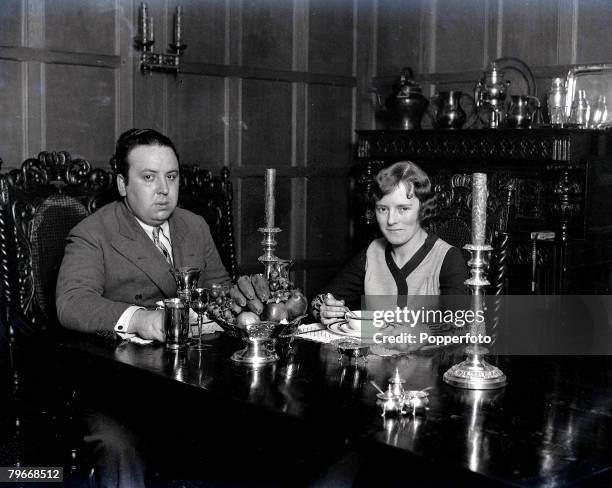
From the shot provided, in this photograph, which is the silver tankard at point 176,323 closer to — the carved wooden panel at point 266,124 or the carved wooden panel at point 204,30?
the carved wooden panel at point 204,30

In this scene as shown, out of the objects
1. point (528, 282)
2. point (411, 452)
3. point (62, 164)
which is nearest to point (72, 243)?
point (62, 164)

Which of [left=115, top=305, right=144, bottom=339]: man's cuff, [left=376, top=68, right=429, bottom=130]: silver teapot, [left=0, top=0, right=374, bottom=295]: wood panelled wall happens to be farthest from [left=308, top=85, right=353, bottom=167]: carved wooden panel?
[left=115, top=305, right=144, bottom=339]: man's cuff

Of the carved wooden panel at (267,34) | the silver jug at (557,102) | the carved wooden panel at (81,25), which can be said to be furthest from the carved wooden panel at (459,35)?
the carved wooden panel at (81,25)

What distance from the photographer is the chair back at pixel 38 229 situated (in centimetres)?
373

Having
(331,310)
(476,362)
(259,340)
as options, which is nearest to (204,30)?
(331,310)

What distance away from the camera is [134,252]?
352 cm

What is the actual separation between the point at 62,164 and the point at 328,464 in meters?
2.24

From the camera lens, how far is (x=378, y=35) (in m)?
6.27

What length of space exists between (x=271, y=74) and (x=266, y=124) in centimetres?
33

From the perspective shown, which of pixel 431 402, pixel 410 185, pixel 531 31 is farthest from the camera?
pixel 531 31

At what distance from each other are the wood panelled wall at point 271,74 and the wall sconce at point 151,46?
0.19 feet

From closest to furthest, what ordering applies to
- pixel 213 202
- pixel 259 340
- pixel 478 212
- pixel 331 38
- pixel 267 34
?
pixel 478 212 → pixel 259 340 → pixel 213 202 → pixel 267 34 → pixel 331 38

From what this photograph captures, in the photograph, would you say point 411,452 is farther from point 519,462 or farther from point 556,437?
point 556,437

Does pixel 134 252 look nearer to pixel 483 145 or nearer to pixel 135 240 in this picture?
pixel 135 240
